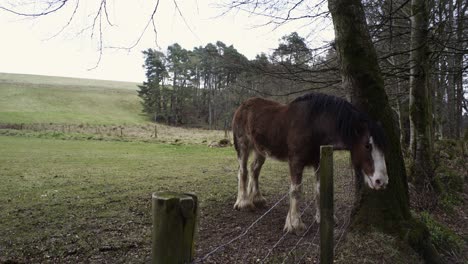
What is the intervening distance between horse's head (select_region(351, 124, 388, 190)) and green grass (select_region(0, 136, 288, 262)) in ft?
9.19

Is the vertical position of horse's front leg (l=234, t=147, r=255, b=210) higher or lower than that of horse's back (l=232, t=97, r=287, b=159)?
lower

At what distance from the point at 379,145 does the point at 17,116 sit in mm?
43162

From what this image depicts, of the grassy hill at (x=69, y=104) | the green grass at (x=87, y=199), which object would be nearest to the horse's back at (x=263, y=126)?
the green grass at (x=87, y=199)

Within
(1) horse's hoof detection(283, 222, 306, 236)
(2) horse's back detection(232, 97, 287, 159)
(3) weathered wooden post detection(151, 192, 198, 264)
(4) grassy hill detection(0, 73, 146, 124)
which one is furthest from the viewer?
(4) grassy hill detection(0, 73, 146, 124)

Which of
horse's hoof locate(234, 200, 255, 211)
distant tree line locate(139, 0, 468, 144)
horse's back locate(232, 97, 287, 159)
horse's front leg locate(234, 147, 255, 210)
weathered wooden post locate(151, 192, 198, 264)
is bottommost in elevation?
horse's hoof locate(234, 200, 255, 211)

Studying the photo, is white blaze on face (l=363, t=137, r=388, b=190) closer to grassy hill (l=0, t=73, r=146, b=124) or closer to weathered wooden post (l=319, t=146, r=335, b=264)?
weathered wooden post (l=319, t=146, r=335, b=264)

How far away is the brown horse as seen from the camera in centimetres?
361

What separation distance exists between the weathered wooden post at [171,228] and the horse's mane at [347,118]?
2690 millimetres

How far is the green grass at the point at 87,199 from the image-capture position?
163 inches

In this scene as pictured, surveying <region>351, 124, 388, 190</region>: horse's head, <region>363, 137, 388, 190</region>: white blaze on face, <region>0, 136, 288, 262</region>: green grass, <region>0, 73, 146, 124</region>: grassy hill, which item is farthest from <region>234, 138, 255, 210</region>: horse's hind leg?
<region>0, 73, 146, 124</region>: grassy hill

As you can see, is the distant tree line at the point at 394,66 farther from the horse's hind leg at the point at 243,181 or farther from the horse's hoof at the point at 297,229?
the horse's hoof at the point at 297,229

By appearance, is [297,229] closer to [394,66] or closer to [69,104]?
[394,66]

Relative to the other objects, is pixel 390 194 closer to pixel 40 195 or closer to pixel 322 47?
pixel 322 47

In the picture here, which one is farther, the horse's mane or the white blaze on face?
the horse's mane
